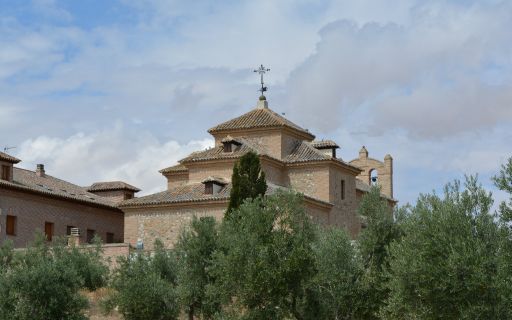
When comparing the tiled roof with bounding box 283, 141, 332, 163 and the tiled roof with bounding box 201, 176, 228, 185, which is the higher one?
the tiled roof with bounding box 283, 141, 332, 163

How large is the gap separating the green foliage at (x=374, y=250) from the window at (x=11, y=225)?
22.1m

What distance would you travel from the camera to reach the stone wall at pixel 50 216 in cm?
4594

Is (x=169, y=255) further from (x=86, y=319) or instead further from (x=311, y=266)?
(x=311, y=266)

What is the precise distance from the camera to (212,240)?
3053 cm

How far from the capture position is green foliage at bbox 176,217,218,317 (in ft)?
98.8

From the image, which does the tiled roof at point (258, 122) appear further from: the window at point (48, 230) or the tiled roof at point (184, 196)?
the window at point (48, 230)

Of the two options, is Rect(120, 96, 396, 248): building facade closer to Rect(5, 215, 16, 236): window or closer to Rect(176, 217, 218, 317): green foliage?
Rect(5, 215, 16, 236): window

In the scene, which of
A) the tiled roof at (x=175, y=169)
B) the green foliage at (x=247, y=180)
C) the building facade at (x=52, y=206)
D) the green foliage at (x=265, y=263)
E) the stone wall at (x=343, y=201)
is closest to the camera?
the green foliage at (x=265, y=263)

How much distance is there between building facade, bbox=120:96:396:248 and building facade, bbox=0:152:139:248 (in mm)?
4409

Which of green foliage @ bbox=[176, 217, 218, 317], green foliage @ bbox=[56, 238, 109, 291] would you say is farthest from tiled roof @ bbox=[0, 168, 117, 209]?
green foliage @ bbox=[176, 217, 218, 317]

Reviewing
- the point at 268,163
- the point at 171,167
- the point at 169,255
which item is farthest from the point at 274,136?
the point at 169,255

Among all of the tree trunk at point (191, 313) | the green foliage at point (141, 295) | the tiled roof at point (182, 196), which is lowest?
the tree trunk at point (191, 313)

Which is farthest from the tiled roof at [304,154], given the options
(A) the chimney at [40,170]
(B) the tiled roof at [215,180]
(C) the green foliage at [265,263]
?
(C) the green foliage at [265,263]

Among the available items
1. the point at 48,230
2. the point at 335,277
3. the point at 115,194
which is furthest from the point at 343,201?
the point at 335,277
